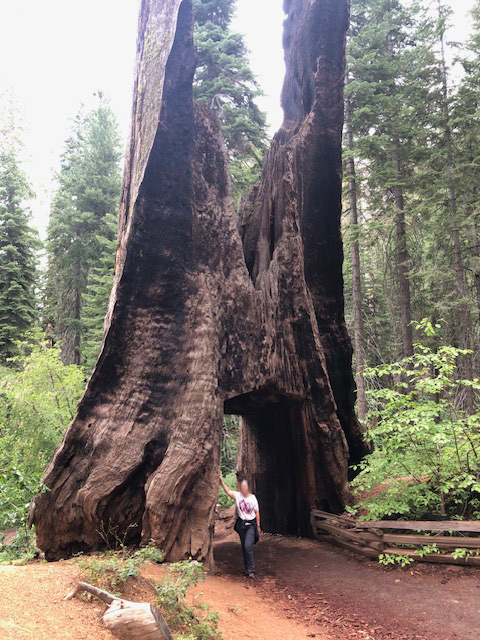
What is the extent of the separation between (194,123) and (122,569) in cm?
793

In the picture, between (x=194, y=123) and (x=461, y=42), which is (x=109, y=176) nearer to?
(x=194, y=123)

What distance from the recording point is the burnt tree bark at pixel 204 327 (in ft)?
23.4

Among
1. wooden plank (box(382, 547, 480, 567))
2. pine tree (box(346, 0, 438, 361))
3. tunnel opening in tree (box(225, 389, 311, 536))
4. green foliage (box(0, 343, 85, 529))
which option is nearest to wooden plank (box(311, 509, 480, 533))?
wooden plank (box(382, 547, 480, 567))

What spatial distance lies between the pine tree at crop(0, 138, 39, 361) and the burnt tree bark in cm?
1280

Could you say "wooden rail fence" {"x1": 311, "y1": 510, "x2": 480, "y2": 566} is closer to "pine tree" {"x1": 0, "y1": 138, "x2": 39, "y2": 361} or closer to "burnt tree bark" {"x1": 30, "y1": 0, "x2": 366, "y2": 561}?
"burnt tree bark" {"x1": 30, "y1": 0, "x2": 366, "y2": 561}

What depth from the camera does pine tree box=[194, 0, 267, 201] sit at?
16.3 m

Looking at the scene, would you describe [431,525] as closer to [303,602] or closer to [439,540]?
[439,540]

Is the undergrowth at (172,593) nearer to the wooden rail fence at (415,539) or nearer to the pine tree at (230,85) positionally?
the wooden rail fence at (415,539)

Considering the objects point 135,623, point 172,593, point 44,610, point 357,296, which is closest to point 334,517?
point 172,593

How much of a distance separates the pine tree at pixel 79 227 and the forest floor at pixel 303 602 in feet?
51.8

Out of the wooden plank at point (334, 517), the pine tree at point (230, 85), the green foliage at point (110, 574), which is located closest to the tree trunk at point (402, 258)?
the pine tree at point (230, 85)

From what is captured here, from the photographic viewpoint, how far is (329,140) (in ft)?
39.1

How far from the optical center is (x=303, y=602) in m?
6.47

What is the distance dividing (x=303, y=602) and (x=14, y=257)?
1997 cm
